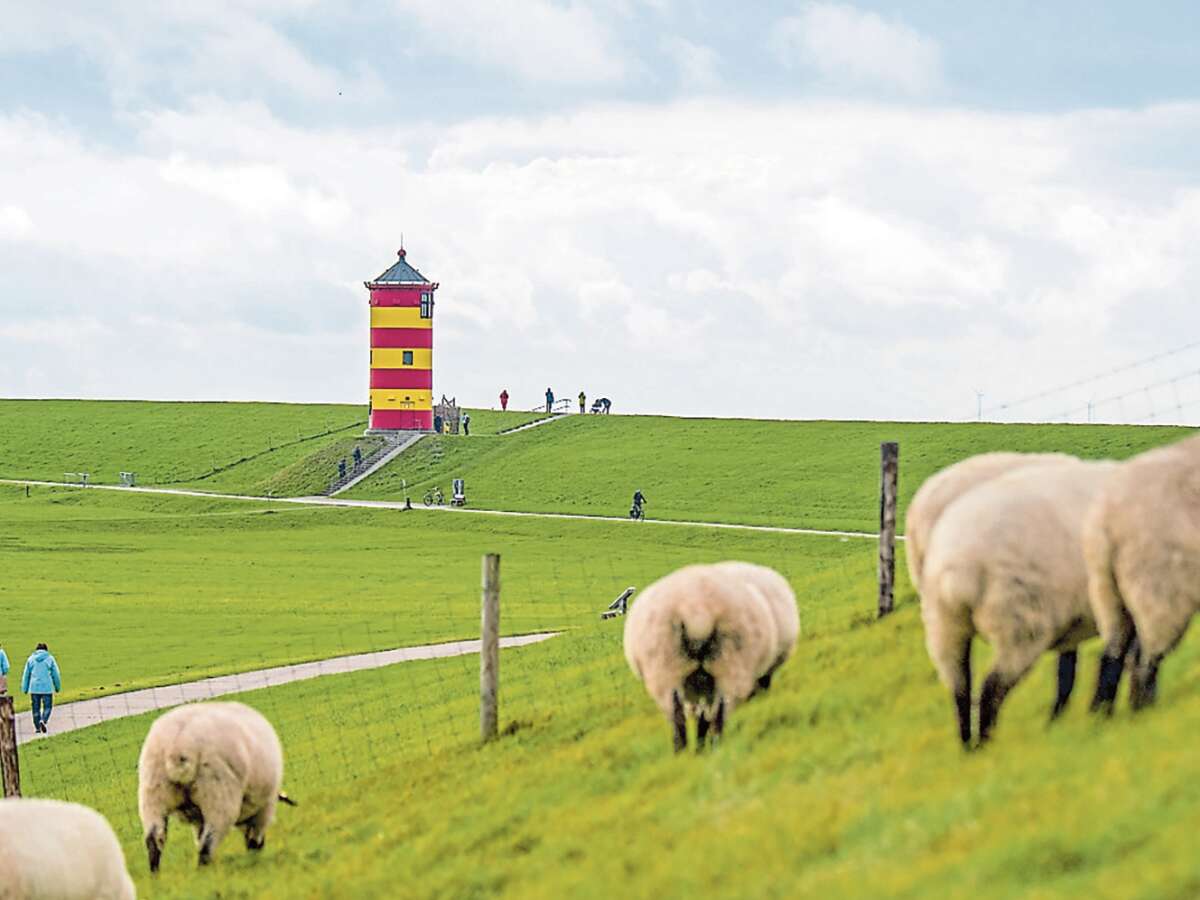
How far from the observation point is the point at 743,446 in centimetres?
9425

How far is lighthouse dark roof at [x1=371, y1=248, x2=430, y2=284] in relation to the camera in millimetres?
94125

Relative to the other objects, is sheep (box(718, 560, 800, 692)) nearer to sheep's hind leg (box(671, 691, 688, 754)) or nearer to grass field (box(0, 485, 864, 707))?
sheep's hind leg (box(671, 691, 688, 754))

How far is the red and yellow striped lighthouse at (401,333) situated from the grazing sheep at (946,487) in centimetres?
8307

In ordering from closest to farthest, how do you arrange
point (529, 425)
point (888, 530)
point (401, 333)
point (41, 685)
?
point (888, 530)
point (41, 685)
point (401, 333)
point (529, 425)

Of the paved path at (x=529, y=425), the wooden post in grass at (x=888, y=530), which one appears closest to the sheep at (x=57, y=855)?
the wooden post in grass at (x=888, y=530)

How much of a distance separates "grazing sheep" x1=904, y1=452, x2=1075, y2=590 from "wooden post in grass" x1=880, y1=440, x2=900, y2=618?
519 cm

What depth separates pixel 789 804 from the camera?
10141mm

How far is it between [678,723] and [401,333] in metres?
82.5

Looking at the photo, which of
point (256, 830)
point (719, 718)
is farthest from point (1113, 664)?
point (256, 830)

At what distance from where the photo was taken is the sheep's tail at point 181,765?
1492 cm

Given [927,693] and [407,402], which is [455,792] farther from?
[407,402]

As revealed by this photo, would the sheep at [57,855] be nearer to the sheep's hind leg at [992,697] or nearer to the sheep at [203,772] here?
the sheep at [203,772]

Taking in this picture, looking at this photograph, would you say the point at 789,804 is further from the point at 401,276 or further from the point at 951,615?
the point at 401,276

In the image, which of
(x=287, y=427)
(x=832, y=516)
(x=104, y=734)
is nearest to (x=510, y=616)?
(x=104, y=734)
